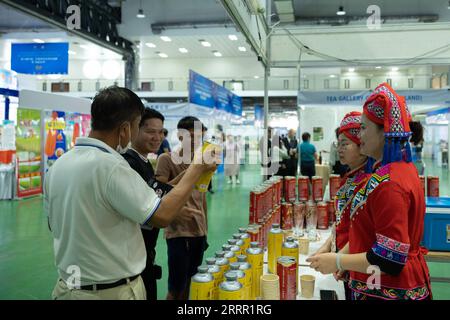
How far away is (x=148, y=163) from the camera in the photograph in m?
2.09

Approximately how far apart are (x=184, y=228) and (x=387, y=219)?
1.60m

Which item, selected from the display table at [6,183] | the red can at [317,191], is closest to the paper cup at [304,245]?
the red can at [317,191]

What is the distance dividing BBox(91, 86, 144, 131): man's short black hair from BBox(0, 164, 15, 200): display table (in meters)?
8.76

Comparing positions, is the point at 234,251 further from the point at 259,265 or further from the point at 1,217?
the point at 1,217

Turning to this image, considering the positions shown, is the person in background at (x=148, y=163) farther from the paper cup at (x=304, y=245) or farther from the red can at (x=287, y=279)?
the paper cup at (x=304, y=245)

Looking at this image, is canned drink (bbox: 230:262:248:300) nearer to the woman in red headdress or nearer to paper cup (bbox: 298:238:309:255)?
the woman in red headdress

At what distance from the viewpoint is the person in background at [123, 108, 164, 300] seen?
6.28ft

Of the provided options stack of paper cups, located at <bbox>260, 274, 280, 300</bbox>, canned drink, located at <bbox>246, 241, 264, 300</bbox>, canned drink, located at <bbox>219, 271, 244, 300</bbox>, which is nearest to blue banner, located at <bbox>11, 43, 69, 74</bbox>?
canned drink, located at <bbox>246, 241, 264, 300</bbox>

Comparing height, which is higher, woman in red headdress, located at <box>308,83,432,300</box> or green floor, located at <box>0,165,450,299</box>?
woman in red headdress, located at <box>308,83,432,300</box>

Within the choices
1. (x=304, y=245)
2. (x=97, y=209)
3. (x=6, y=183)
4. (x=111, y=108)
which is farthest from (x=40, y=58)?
(x=97, y=209)

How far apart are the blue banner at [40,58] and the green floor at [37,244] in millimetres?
3290

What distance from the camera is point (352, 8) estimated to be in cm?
1371

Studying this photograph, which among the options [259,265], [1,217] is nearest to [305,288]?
[259,265]

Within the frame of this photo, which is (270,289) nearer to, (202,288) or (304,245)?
(202,288)
